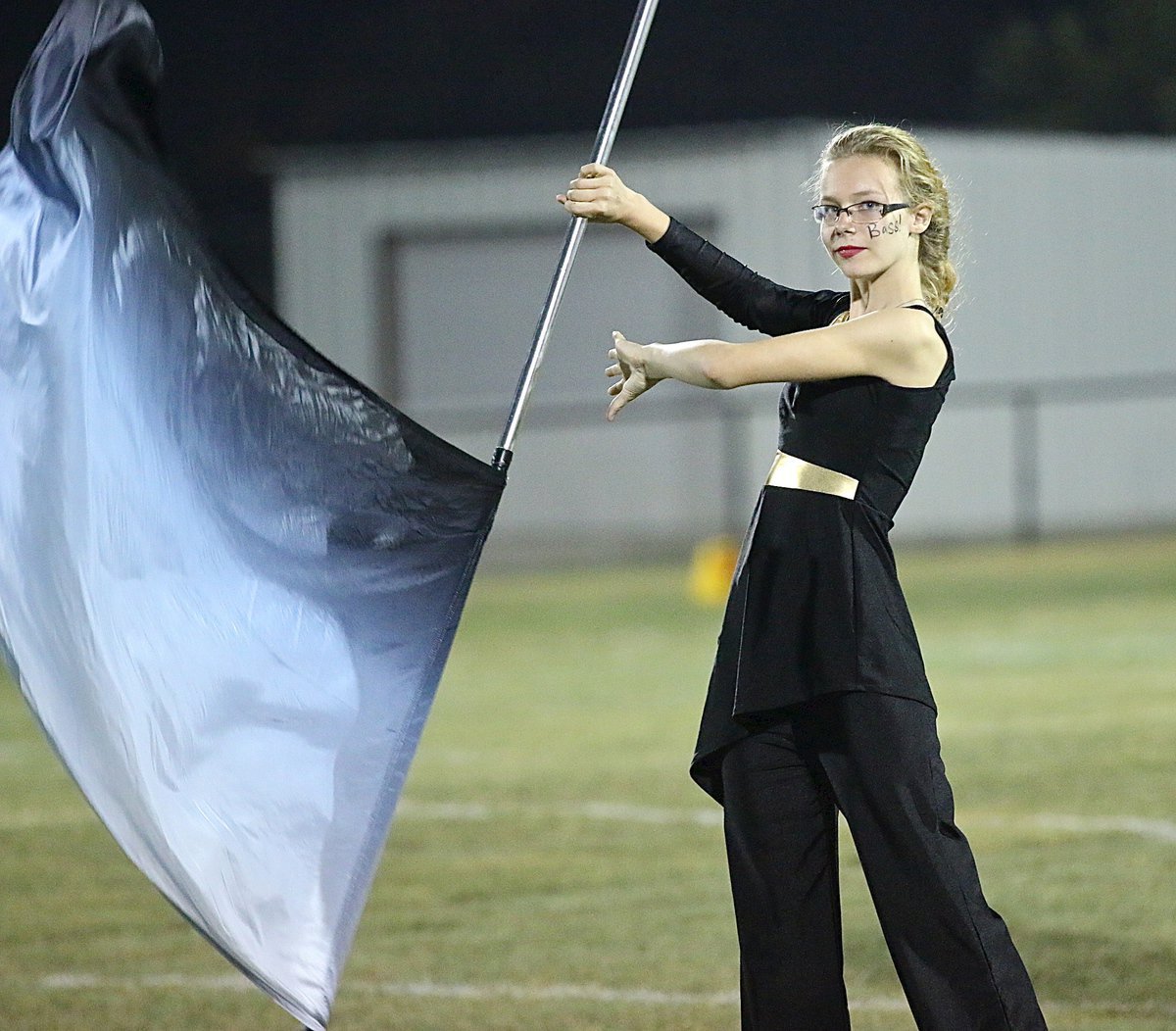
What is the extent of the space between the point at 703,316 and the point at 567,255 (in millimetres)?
22893

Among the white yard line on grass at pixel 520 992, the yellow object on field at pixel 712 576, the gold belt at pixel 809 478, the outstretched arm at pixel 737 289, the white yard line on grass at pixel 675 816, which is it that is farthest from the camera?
the yellow object on field at pixel 712 576

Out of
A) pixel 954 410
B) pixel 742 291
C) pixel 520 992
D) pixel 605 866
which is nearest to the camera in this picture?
pixel 742 291

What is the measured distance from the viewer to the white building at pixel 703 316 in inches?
1063

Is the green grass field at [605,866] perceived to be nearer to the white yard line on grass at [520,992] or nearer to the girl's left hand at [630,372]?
the white yard line on grass at [520,992]

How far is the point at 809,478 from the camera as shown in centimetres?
477

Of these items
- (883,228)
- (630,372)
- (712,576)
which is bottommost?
(712,576)

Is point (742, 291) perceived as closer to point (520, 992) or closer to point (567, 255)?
point (567, 255)

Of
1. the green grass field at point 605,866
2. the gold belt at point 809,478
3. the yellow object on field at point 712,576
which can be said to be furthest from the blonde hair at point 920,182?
the yellow object on field at point 712,576

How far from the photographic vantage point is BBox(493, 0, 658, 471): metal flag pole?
16.0ft

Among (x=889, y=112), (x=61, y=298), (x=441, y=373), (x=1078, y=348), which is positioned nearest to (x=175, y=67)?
(x=889, y=112)

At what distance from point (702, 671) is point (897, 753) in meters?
9.82

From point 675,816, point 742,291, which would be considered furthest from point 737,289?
point 675,816

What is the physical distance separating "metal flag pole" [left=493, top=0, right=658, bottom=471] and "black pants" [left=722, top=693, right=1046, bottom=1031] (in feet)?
2.46

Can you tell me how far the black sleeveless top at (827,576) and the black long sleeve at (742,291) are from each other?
338mm
